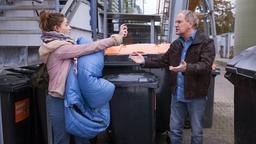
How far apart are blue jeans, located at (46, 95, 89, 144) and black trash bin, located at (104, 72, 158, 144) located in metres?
0.61

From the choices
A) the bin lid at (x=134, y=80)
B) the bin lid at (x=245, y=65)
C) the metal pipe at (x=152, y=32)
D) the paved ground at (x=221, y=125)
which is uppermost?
the metal pipe at (x=152, y=32)

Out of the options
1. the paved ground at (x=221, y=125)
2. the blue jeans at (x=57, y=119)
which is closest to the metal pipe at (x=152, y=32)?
the paved ground at (x=221, y=125)

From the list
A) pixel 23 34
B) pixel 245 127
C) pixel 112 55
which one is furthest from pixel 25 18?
pixel 245 127

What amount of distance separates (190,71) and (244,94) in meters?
0.59

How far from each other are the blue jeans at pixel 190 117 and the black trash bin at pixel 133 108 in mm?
236

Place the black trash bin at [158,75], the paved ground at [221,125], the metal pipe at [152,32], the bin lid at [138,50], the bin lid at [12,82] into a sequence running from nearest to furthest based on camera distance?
the bin lid at [12,82] → the black trash bin at [158,75] → the bin lid at [138,50] → the paved ground at [221,125] → the metal pipe at [152,32]

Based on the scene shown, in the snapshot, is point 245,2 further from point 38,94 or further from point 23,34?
point 38,94

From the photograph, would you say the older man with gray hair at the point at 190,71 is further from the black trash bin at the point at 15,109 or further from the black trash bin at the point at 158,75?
the black trash bin at the point at 15,109

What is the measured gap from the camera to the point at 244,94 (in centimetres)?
394

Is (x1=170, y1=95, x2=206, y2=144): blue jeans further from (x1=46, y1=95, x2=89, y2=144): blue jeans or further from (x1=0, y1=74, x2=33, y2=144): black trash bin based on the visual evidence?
(x1=0, y1=74, x2=33, y2=144): black trash bin

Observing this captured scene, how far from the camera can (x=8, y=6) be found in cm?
664

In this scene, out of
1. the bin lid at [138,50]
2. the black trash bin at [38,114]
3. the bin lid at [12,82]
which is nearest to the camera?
the bin lid at [12,82]

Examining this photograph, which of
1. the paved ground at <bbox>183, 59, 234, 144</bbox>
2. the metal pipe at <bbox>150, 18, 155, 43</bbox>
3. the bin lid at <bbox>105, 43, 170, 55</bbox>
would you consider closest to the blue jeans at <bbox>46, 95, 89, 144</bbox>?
the bin lid at <bbox>105, 43, 170, 55</bbox>

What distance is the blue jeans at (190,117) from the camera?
4.15m
